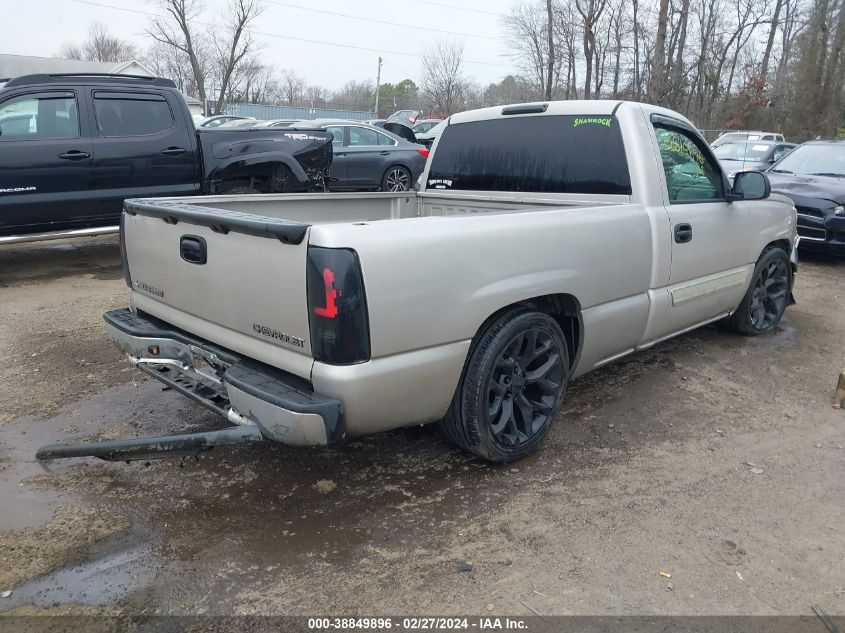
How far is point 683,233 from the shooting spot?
4.20 metres

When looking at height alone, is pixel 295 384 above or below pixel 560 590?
above

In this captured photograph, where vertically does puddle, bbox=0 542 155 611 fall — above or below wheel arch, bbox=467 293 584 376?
below

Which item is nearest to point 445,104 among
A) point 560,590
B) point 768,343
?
point 768,343

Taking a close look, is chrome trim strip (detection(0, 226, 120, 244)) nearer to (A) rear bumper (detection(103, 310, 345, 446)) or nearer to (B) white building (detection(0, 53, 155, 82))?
(A) rear bumper (detection(103, 310, 345, 446))

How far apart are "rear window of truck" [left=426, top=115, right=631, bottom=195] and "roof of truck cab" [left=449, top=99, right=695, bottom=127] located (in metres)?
0.04

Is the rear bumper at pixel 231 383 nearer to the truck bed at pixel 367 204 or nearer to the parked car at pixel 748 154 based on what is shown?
the truck bed at pixel 367 204

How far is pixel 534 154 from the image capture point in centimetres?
445

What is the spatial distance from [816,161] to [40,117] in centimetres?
1058

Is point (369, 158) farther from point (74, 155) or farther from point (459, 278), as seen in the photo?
point (459, 278)

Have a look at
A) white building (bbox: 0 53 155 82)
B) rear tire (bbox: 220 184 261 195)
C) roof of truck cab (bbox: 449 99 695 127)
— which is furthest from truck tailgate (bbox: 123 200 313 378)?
white building (bbox: 0 53 155 82)

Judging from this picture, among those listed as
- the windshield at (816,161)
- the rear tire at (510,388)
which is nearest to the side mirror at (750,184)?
the rear tire at (510,388)

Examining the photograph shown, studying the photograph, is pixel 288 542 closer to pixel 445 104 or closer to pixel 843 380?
pixel 843 380

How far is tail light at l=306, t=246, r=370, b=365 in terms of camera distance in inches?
99.3

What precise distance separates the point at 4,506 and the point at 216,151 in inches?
226
